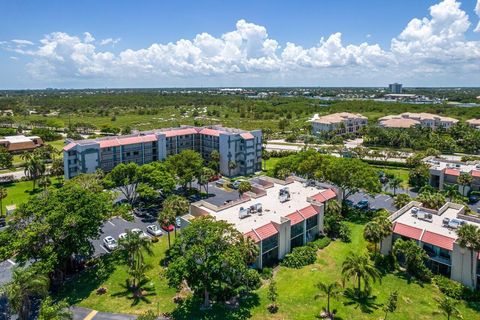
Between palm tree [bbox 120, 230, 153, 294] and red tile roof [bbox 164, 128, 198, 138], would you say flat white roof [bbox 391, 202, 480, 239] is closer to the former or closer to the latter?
palm tree [bbox 120, 230, 153, 294]

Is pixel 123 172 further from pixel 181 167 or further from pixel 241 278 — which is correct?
pixel 241 278

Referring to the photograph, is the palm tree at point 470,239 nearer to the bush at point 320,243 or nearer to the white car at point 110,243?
the bush at point 320,243

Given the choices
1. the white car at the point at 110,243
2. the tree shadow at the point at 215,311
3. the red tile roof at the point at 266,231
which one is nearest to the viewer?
the tree shadow at the point at 215,311

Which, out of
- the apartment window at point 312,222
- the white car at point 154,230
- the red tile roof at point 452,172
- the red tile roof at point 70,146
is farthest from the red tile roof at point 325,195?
the red tile roof at point 70,146

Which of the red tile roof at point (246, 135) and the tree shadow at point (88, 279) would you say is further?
the red tile roof at point (246, 135)

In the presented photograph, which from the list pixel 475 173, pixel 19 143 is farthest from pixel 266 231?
pixel 19 143

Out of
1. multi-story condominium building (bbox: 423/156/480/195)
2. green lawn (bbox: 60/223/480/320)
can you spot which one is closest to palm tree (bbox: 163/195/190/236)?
green lawn (bbox: 60/223/480/320)
